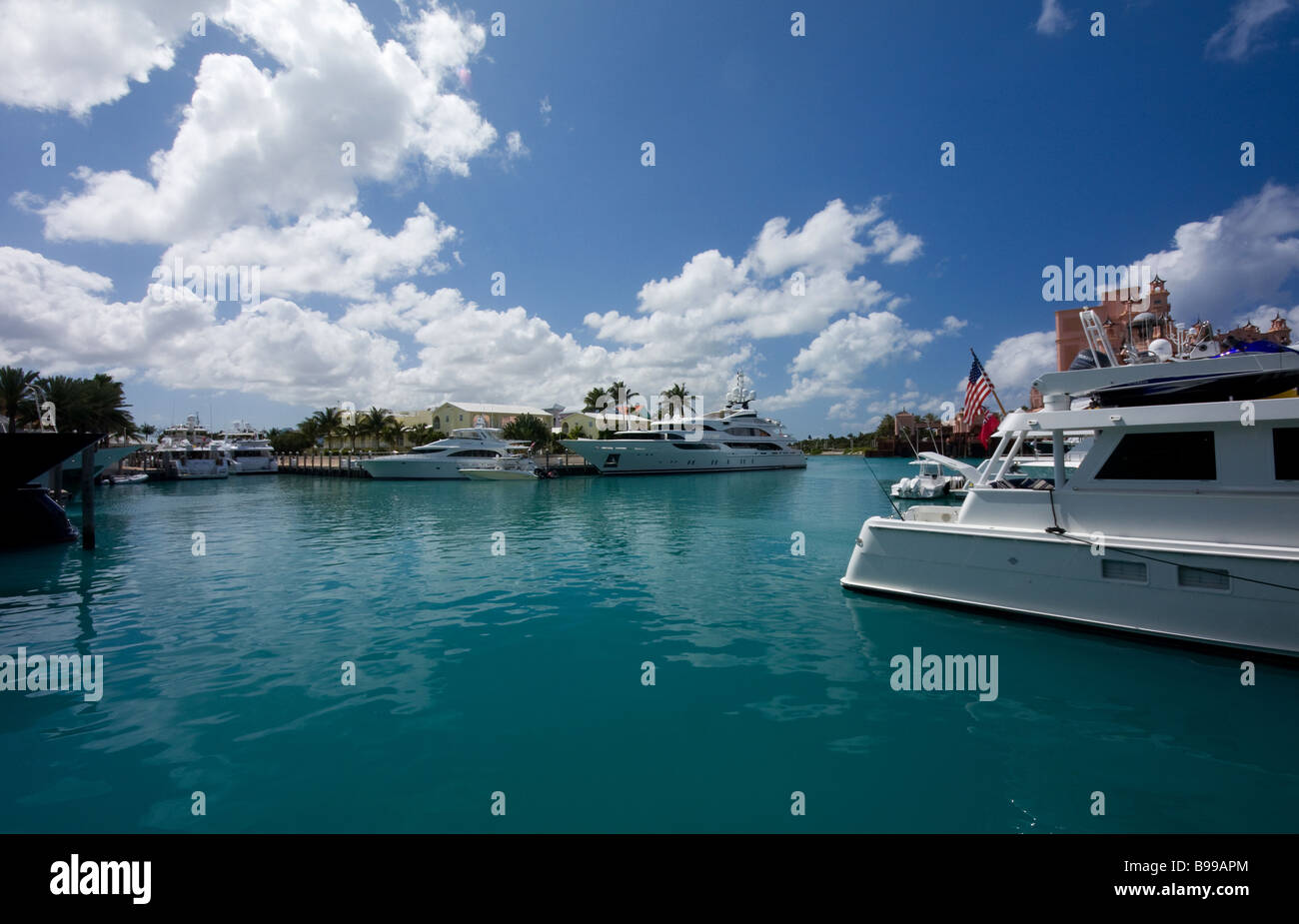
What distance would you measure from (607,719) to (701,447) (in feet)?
221

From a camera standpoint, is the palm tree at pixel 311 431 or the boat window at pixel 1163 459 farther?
the palm tree at pixel 311 431

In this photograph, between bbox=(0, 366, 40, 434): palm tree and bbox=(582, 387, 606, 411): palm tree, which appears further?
bbox=(582, 387, 606, 411): palm tree

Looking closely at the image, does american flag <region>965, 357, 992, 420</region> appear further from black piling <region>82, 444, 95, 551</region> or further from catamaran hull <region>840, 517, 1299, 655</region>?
black piling <region>82, 444, 95, 551</region>

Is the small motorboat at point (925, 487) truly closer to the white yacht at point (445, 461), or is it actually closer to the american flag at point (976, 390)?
the american flag at point (976, 390)

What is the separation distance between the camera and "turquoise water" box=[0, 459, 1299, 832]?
16.6ft

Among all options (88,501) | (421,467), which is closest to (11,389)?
(421,467)

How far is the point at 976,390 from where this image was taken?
16.3 metres

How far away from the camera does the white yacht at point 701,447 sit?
226ft

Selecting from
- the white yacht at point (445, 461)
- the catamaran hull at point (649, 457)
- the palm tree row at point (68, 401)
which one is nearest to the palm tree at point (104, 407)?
the palm tree row at point (68, 401)

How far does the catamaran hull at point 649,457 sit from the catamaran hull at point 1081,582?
57053 mm

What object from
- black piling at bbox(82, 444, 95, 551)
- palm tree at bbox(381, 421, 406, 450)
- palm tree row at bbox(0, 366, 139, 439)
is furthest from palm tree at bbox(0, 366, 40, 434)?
palm tree at bbox(381, 421, 406, 450)

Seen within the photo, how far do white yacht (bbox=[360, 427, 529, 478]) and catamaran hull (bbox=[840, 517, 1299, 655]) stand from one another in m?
58.2

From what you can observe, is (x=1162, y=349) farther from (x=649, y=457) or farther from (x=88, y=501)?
(x=649, y=457)
